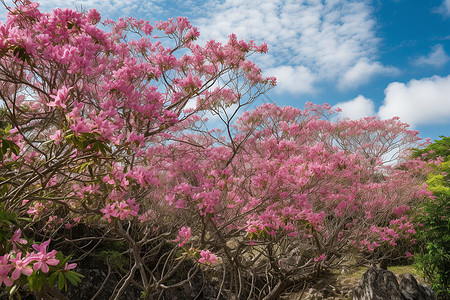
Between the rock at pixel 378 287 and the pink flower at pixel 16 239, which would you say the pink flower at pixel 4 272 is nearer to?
the pink flower at pixel 16 239

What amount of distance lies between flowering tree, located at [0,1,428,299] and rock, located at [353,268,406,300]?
2.42 feet

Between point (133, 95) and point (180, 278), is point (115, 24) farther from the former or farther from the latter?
point (180, 278)

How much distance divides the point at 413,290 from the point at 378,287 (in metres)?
0.77

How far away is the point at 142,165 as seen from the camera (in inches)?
195

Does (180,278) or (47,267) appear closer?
(47,267)

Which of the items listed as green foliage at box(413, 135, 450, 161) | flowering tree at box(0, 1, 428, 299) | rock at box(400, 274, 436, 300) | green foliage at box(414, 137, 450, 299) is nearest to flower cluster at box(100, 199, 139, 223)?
flowering tree at box(0, 1, 428, 299)

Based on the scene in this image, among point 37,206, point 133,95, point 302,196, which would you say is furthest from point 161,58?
point 302,196

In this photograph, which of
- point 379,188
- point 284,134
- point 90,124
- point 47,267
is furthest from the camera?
point 284,134

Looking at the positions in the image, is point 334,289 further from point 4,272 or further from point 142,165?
point 4,272

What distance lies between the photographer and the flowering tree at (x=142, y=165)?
7.36ft

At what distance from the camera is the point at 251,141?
7.27 metres

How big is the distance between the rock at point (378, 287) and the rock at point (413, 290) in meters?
0.25

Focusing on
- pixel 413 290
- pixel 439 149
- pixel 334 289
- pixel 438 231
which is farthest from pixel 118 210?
pixel 439 149

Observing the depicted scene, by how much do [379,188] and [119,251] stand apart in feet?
17.3
